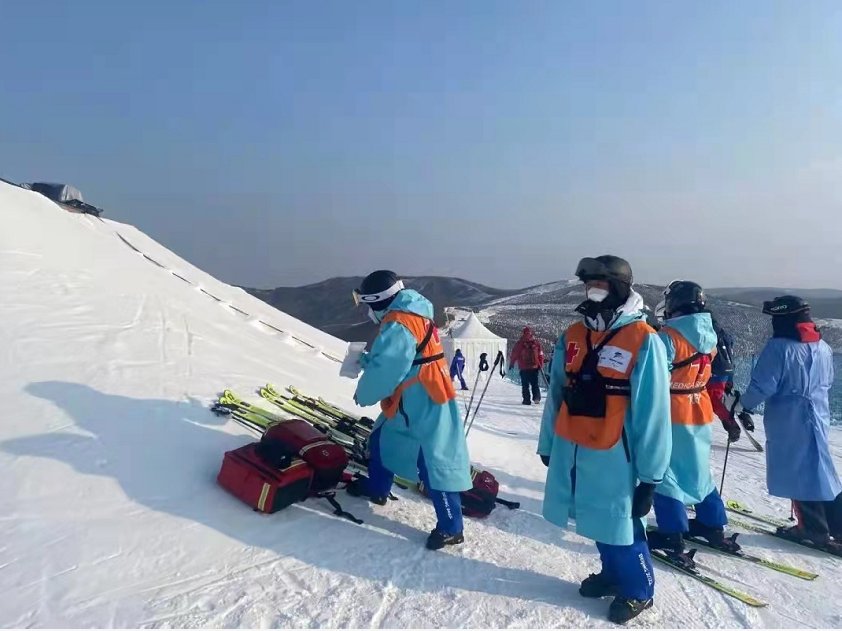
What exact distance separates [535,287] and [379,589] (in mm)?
42745

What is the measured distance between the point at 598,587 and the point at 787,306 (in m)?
3.08

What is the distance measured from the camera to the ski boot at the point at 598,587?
3529 millimetres

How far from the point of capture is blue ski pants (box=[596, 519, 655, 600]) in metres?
3.33

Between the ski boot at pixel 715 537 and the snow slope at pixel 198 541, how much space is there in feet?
0.80

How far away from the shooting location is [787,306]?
4.92m

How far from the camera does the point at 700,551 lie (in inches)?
180

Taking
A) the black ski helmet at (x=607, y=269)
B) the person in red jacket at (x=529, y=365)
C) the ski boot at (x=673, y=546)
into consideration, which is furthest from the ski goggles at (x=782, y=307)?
the person in red jacket at (x=529, y=365)

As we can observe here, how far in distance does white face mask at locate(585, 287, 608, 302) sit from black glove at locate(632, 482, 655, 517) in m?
1.11

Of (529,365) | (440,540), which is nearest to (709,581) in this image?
(440,540)

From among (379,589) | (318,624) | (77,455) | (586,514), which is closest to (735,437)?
(586,514)

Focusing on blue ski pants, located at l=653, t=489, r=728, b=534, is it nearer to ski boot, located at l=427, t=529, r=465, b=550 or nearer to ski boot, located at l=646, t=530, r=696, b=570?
ski boot, located at l=646, t=530, r=696, b=570

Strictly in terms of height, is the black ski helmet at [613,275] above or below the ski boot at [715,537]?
above

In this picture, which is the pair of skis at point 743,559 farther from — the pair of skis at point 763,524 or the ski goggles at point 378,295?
the ski goggles at point 378,295

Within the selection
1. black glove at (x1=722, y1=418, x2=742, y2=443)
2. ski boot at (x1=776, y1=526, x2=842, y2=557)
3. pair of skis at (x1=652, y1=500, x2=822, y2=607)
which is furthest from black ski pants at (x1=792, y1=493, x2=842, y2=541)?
black glove at (x1=722, y1=418, x2=742, y2=443)
